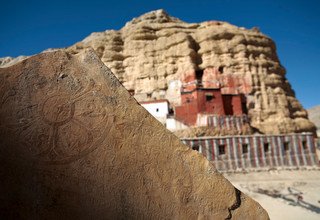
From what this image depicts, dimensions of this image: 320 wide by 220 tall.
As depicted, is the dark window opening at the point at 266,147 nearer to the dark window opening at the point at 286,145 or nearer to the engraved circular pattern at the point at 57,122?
the dark window opening at the point at 286,145

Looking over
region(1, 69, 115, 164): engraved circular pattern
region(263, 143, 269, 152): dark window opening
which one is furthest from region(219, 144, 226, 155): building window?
region(1, 69, 115, 164): engraved circular pattern

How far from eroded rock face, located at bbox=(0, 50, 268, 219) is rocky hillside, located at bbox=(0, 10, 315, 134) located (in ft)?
79.9

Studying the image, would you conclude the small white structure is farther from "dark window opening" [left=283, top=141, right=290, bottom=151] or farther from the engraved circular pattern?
the engraved circular pattern

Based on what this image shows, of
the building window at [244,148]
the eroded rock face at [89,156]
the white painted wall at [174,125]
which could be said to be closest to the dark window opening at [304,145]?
the building window at [244,148]

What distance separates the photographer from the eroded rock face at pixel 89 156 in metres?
2.43

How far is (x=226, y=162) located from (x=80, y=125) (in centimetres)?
1459

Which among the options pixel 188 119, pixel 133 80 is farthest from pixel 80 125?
pixel 133 80

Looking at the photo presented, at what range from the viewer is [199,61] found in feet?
100

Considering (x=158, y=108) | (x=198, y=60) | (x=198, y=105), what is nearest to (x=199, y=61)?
(x=198, y=60)

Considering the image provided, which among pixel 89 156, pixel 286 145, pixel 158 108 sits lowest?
pixel 89 156

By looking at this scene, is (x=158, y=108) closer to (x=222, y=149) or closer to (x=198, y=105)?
(x=198, y=105)

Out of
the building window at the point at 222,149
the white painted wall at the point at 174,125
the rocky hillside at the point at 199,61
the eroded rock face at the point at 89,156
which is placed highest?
the rocky hillside at the point at 199,61

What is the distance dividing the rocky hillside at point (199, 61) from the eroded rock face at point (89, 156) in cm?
2436

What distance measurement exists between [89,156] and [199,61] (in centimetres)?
2937
